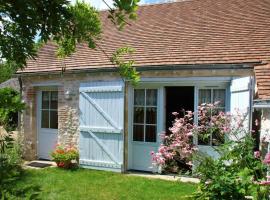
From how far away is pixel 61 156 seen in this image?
9.83 meters

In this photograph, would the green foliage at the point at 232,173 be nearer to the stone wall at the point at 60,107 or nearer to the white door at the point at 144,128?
the white door at the point at 144,128

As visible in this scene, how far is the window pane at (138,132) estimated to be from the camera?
32.1 feet

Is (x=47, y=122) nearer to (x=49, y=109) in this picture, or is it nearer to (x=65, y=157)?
(x=49, y=109)

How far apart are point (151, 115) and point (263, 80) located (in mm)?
Result: 3119

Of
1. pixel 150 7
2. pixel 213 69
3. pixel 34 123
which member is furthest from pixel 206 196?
pixel 150 7

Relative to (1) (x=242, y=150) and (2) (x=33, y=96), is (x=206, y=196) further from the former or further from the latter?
(2) (x=33, y=96)

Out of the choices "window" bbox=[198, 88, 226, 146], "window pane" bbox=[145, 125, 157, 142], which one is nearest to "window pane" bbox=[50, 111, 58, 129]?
"window pane" bbox=[145, 125, 157, 142]

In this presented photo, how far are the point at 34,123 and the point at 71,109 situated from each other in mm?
1682

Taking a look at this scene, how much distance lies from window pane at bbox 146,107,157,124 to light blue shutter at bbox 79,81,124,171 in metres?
0.70

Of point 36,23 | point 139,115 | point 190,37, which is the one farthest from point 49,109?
point 36,23

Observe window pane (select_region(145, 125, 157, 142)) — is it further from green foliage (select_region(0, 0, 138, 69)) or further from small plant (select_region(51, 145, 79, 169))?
green foliage (select_region(0, 0, 138, 69))

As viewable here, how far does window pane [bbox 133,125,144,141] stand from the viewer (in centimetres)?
979

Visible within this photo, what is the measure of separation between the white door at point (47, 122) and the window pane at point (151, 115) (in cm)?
314

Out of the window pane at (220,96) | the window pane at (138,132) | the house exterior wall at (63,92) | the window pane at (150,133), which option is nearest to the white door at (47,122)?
the house exterior wall at (63,92)
